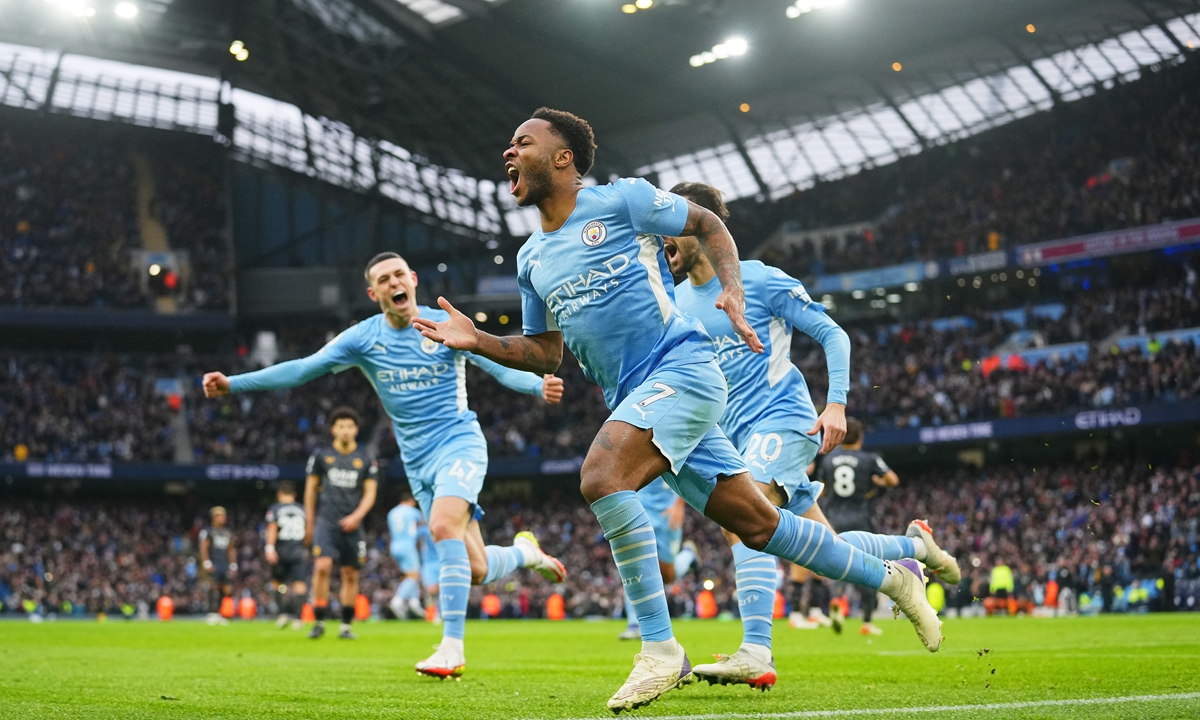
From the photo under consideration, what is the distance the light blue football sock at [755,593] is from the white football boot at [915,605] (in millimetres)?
735

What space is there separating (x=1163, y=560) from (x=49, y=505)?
119 feet

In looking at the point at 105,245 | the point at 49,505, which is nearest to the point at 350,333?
the point at 49,505

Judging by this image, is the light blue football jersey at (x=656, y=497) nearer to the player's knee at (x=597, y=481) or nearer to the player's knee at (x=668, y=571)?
the player's knee at (x=668, y=571)

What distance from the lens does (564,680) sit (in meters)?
A: 6.15

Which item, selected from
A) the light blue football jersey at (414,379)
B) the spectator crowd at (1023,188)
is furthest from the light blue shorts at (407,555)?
the spectator crowd at (1023,188)

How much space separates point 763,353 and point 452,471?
2.29 meters

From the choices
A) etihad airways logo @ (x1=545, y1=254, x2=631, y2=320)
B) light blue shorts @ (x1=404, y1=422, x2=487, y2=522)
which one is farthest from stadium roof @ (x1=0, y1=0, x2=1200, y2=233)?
etihad airways logo @ (x1=545, y1=254, x2=631, y2=320)

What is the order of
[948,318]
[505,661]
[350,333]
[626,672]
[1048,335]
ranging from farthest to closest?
[948,318]
[1048,335]
[505,661]
[350,333]
[626,672]

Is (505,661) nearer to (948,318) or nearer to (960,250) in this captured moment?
(960,250)

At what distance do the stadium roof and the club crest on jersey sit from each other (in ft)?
83.0

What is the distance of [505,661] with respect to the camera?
8.30 metres

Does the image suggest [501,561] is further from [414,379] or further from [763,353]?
[763,353]

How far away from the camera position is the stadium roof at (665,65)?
1248 inches

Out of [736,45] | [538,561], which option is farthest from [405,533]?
[736,45]
